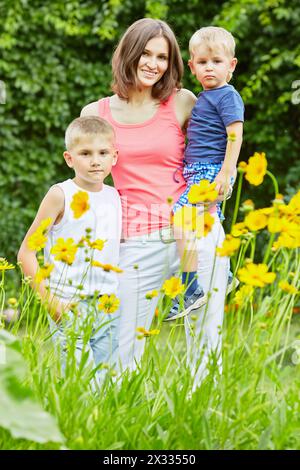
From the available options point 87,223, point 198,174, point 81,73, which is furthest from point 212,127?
point 81,73

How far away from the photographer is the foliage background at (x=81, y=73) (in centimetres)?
631

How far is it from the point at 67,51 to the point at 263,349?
4887mm

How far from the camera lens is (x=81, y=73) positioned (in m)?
6.58

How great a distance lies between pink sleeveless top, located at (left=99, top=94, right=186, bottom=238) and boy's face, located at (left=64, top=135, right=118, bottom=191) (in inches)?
4.6

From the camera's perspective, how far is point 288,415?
86.8 inches

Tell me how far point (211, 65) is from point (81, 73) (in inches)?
145

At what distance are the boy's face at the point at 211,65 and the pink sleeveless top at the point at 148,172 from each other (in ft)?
0.68

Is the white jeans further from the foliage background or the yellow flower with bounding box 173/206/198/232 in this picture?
the foliage background

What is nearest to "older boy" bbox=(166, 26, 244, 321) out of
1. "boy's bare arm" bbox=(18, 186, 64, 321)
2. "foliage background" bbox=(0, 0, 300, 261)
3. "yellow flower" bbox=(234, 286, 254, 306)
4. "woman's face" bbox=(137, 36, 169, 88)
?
"woman's face" bbox=(137, 36, 169, 88)

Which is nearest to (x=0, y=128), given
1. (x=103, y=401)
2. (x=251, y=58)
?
(x=251, y=58)

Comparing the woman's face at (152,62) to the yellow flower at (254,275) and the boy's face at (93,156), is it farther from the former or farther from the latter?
the yellow flower at (254,275)

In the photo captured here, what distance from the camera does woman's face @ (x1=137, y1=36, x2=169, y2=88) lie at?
3.03 metres

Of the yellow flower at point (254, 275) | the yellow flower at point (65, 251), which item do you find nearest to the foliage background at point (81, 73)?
the yellow flower at point (65, 251)
